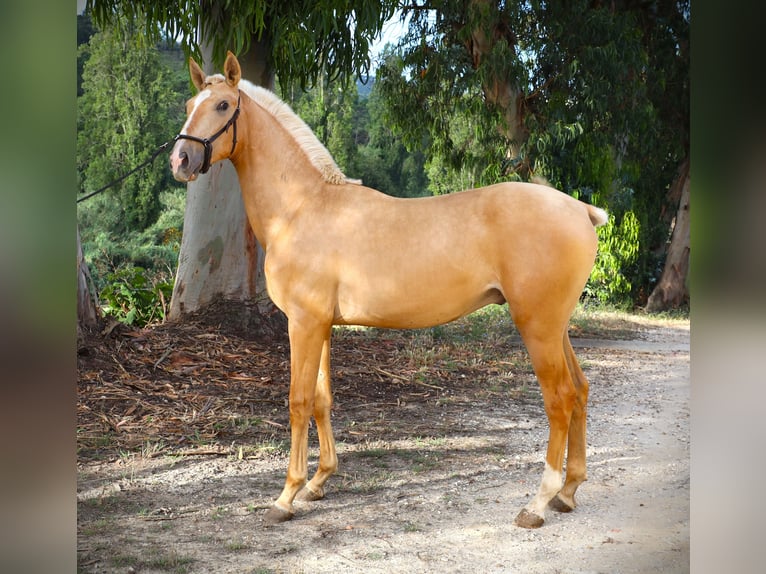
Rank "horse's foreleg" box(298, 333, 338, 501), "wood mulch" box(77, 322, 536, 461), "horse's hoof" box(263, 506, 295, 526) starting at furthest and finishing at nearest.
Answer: "wood mulch" box(77, 322, 536, 461) < "horse's foreleg" box(298, 333, 338, 501) < "horse's hoof" box(263, 506, 295, 526)

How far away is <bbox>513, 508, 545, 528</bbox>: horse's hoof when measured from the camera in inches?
121

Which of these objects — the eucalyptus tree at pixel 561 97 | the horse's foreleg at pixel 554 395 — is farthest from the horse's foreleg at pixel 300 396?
the eucalyptus tree at pixel 561 97

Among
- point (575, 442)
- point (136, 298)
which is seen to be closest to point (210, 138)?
point (575, 442)

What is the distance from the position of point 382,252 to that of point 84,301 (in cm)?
286

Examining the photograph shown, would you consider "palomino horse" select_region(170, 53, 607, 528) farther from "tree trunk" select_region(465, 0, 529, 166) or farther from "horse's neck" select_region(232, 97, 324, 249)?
"tree trunk" select_region(465, 0, 529, 166)

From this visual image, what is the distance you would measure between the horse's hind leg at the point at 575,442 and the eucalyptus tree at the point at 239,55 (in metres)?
2.74

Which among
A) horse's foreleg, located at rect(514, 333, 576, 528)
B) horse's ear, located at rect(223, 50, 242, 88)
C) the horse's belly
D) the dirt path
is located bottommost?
the dirt path

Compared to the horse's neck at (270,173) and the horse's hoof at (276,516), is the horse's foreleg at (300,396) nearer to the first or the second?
the horse's hoof at (276,516)

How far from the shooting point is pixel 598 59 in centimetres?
544

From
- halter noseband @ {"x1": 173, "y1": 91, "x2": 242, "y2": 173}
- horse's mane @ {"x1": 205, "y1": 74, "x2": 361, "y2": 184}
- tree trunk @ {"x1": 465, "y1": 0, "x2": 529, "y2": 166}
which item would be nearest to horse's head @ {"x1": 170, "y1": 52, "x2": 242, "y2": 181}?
halter noseband @ {"x1": 173, "y1": 91, "x2": 242, "y2": 173}

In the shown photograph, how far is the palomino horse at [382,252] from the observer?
2943 mm

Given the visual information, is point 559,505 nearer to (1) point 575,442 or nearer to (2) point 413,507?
(1) point 575,442

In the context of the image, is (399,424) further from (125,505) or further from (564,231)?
(564,231)

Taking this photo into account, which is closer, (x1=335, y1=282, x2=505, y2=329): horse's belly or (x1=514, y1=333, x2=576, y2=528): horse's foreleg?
(x1=514, y1=333, x2=576, y2=528): horse's foreleg
